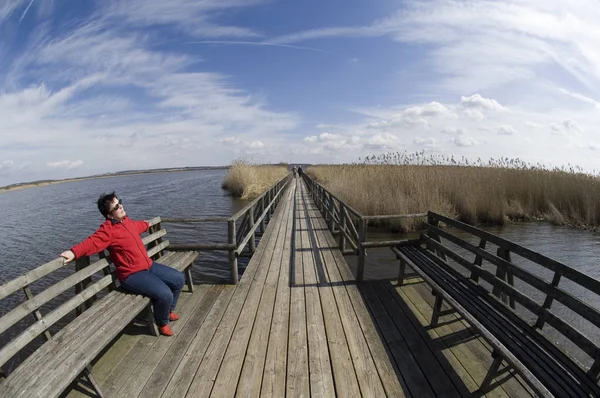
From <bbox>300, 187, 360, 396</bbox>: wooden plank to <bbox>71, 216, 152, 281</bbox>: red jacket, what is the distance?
2.22 metres

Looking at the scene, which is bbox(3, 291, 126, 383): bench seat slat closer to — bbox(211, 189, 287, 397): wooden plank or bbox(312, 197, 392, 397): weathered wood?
bbox(211, 189, 287, 397): wooden plank

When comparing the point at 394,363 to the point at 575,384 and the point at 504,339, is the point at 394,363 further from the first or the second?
the point at 575,384

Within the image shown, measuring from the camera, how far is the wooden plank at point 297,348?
8.15 feet

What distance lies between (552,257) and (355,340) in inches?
312

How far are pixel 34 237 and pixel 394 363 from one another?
1673 cm

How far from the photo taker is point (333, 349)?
3.00 metres

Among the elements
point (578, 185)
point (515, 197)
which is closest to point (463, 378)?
point (515, 197)

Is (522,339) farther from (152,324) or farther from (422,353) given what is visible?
(152,324)

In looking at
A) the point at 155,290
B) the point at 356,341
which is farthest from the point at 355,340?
the point at 155,290

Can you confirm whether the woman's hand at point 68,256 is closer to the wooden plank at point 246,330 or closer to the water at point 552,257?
the wooden plank at point 246,330

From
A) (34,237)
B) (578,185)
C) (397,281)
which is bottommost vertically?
(34,237)

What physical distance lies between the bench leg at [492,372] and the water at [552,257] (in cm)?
279

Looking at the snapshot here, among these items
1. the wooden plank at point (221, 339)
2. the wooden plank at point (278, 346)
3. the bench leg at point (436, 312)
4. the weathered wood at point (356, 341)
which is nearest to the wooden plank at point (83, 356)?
the wooden plank at point (221, 339)

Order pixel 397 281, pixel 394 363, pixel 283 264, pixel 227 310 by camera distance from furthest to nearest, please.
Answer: pixel 283 264
pixel 397 281
pixel 227 310
pixel 394 363
